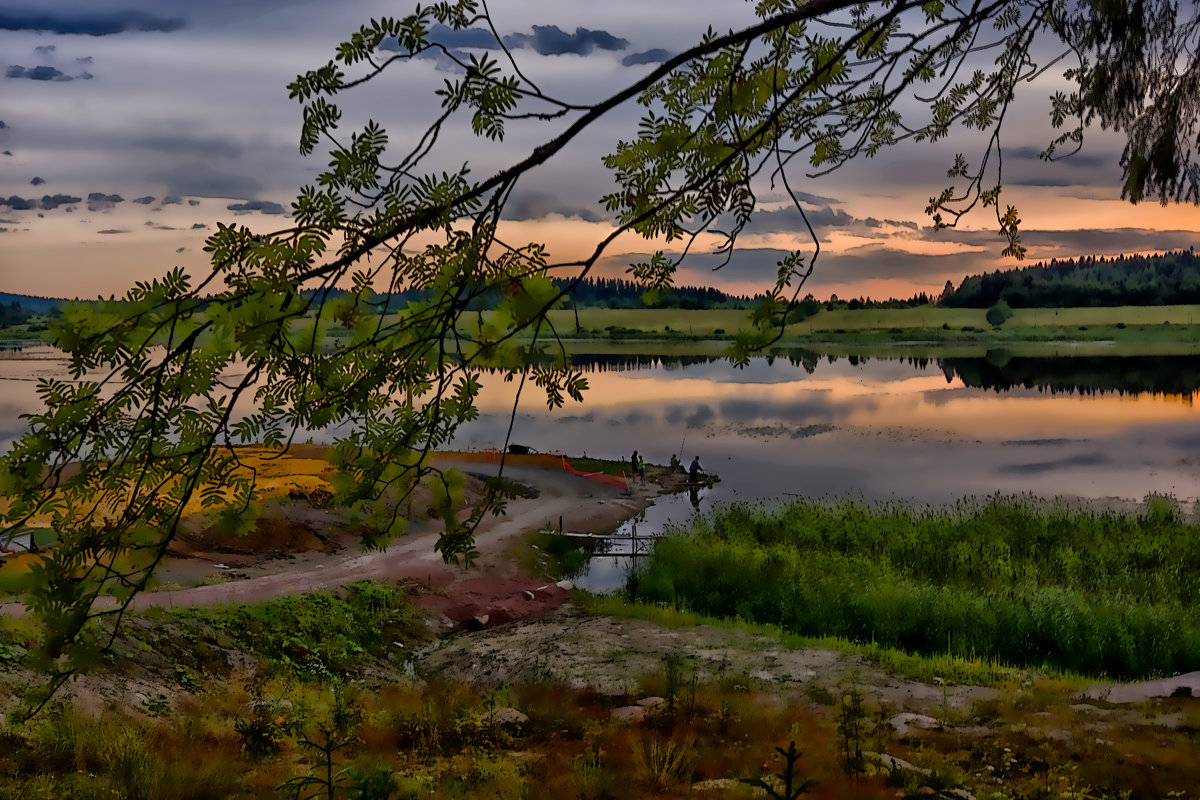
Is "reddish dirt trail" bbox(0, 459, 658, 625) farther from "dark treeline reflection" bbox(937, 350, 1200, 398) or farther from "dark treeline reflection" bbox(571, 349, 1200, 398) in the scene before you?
"dark treeline reflection" bbox(937, 350, 1200, 398)

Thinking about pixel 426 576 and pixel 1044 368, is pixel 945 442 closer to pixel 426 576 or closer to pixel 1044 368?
pixel 426 576

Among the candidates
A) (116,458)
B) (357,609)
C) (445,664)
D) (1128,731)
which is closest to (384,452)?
(116,458)

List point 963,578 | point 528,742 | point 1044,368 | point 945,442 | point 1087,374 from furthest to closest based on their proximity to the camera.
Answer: point 1044,368 → point 1087,374 → point 945,442 → point 963,578 → point 528,742

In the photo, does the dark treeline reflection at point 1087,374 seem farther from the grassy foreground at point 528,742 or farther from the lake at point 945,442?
the grassy foreground at point 528,742

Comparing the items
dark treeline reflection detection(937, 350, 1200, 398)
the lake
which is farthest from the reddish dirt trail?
dark treeline reflection detection(937, 350, 1200, 398)

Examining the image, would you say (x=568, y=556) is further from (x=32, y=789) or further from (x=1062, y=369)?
(x=1062, y=369)

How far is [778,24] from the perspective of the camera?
2.63 m

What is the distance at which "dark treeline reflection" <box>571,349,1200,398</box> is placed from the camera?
69.6m

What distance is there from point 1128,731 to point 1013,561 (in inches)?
459

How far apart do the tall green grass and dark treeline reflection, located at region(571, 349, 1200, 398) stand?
65.7 feet

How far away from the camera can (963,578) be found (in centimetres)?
1623

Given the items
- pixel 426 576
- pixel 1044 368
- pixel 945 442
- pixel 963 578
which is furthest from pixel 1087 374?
pixel 426 576

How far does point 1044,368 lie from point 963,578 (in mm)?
91715

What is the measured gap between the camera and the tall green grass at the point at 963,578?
1240 centimetres
